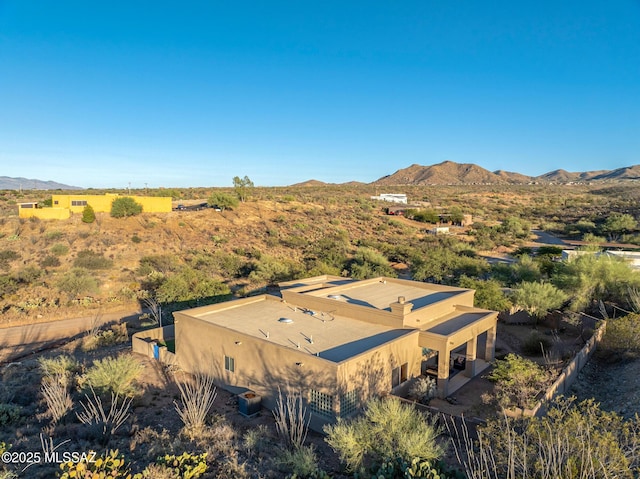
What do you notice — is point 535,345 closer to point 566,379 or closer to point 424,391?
point 566,379

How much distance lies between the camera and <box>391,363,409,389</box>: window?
13742mm

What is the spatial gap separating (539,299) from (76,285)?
1134 inches

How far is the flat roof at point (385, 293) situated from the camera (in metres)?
18.5

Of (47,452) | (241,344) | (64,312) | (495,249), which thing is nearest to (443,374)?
(241,344)

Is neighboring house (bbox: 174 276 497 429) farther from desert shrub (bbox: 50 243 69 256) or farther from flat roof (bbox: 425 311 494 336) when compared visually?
desert shrub (bbox: 50 243 69 256)

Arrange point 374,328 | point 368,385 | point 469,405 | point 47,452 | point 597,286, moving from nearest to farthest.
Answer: point 47,452 < point 368,385 < point 469,405 < point 374,328 < point 597,286

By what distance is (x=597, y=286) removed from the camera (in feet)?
76.3

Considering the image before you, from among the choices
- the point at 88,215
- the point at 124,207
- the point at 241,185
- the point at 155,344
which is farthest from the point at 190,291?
the point at 241,185

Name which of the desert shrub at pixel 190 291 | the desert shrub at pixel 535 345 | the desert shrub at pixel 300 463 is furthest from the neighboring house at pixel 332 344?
the desert shrub at pixel 190 291

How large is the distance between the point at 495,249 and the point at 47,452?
44597 millimetres

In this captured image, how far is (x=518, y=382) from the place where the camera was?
1330 cm

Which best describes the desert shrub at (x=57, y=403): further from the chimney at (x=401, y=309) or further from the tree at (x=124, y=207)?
the tree at (x=124, y=207)

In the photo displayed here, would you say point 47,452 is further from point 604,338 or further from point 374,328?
point 604,338

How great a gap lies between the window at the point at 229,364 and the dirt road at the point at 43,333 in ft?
35.9
